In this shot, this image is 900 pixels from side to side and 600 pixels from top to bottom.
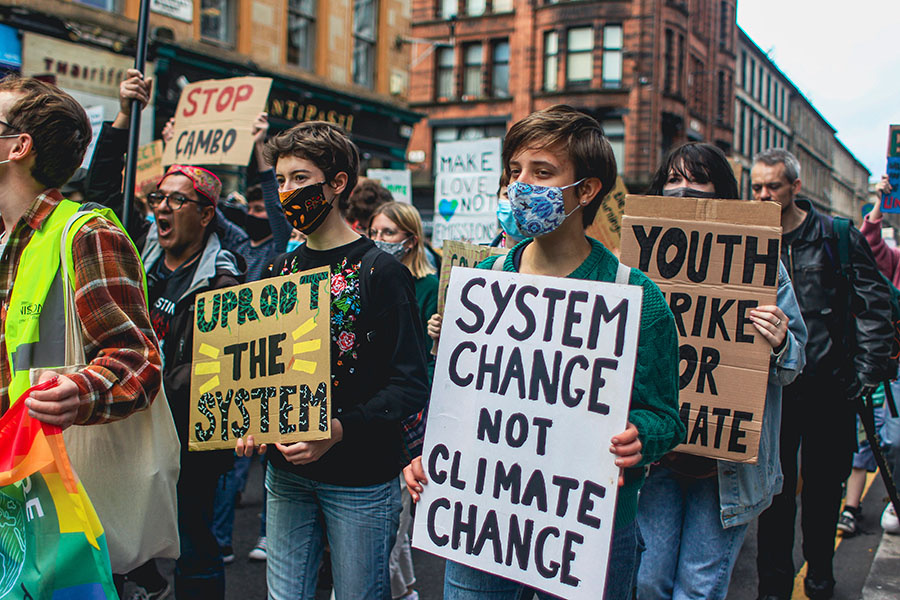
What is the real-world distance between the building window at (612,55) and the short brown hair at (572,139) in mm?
30815

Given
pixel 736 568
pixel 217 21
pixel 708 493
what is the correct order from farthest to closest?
pixel 217 21 < pixel 736 568 < pixel 708 493

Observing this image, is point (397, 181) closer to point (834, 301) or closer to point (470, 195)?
point (470, 195)

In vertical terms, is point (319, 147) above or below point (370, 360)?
above

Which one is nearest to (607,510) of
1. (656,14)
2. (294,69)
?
(294,69)

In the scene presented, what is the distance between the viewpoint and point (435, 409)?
6.97 ft

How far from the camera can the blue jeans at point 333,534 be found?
248 centimetres

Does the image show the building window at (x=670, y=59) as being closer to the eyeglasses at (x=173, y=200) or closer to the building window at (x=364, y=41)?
the building window at (x=364, y=41)

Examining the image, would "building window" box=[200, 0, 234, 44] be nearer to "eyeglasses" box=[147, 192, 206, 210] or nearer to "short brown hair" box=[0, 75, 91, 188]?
"eyeglasses" box=[147, 192, 206, 210]

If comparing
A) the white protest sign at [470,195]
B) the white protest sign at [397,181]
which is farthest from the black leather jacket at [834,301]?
the white protest sign at [397,181]

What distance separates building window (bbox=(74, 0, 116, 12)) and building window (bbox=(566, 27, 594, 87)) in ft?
74.7

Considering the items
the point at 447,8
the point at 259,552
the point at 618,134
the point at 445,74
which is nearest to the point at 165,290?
the point at 259,552

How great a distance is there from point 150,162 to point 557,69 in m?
26.7

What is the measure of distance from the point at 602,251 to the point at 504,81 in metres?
31.7

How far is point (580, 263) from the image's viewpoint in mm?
2193
